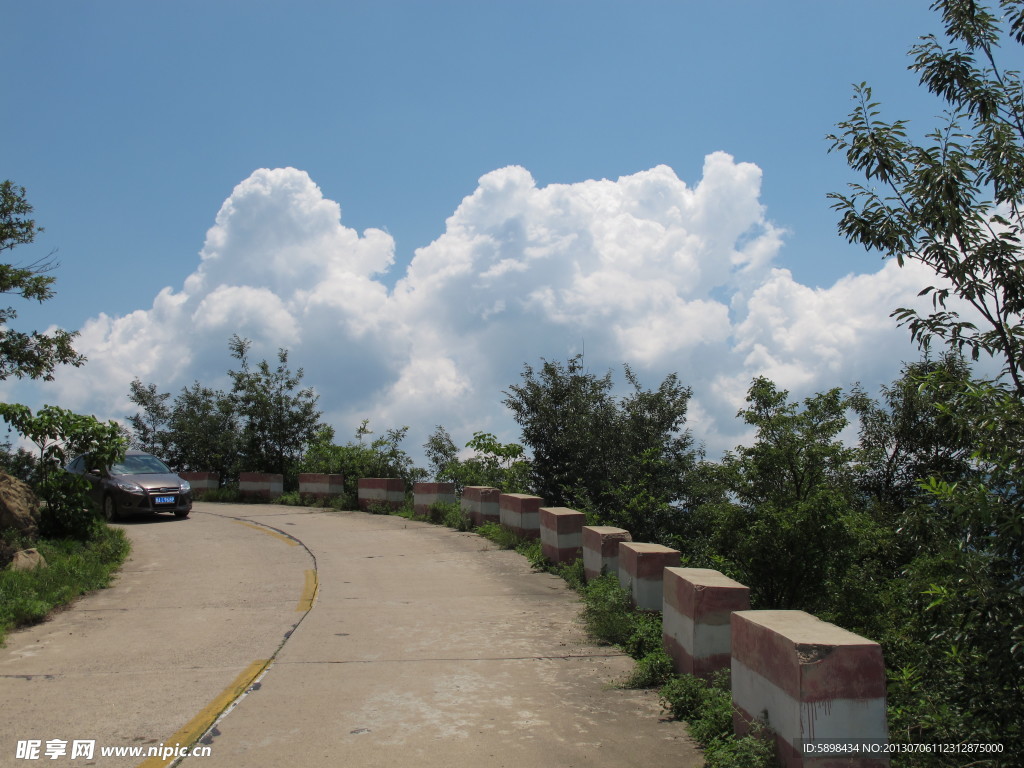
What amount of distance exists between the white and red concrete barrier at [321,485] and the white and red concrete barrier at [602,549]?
1335 centimetres

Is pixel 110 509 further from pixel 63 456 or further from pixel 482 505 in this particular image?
pixel 482 505

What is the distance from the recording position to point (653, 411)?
2108 cm

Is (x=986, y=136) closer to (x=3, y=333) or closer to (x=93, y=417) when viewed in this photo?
(x=93, y=417)

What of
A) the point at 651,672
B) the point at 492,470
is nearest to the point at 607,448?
the point at 492,470

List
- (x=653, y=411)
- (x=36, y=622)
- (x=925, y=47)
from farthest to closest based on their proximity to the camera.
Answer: (x=653, y=411) < (x=36, y=622) < (x=925, y=47)

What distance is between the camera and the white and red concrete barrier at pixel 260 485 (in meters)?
24.6

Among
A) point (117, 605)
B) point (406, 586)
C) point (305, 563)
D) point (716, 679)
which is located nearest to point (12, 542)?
point (117, 605)

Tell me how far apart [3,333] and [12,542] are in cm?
1410

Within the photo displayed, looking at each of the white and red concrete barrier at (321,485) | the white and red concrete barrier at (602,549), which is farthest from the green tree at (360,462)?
the white and red concrete barrier at (602,549)

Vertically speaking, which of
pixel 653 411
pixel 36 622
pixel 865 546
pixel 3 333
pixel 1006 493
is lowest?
pixel 36 622

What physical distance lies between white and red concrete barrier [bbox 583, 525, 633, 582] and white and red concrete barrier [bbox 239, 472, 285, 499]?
16.2 meters

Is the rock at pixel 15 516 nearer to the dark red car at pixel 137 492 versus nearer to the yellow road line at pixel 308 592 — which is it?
the yellow road line at pixel 308 592

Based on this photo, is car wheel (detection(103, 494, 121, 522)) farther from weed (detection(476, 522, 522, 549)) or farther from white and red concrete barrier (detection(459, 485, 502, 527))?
weed (detection(476, 522, 522, 549))

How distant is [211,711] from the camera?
5.97 metres
